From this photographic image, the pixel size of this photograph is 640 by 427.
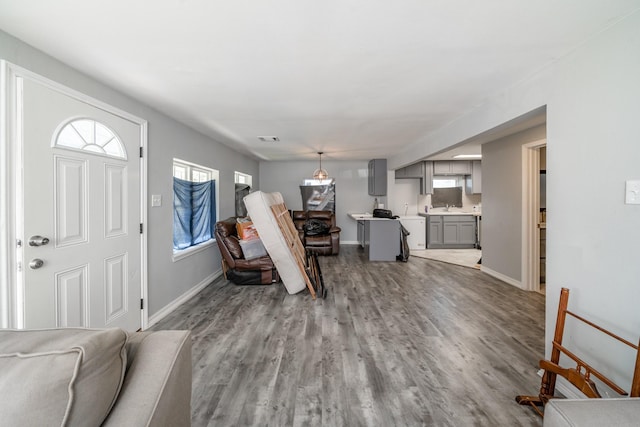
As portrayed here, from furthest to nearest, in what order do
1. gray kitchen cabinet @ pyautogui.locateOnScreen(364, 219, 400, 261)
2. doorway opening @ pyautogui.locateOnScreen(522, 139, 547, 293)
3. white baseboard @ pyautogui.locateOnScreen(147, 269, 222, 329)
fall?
gray kitchen cabinet @ pyautogui.locateOnScreen(364, 219, 400, 261), doorway opening @ pyautogui.locateOnScreen(522, 139, 547, 293), white baseboard @ pyautogui.locateOnScreen(147, 269, 222, 329)

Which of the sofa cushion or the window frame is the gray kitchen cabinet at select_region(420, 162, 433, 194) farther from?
the sofa cushion

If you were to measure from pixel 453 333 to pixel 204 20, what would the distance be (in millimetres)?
3173

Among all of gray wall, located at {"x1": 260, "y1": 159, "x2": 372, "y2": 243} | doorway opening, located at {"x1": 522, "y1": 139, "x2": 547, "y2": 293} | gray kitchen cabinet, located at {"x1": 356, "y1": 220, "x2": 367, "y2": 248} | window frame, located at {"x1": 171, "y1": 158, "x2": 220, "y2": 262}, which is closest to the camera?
window frame, located at {"x1": 171, "y1": 158, "x2": 220, "y2": 262}

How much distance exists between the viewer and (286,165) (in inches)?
298

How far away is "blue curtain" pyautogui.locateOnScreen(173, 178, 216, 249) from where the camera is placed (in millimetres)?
3562

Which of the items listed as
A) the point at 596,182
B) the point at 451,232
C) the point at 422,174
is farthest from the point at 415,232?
the point at 596,182

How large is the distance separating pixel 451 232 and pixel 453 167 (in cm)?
166

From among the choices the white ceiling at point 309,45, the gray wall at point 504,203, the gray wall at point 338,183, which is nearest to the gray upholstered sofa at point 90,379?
the white ceiling at point 309,45

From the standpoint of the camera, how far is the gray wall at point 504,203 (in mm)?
3959

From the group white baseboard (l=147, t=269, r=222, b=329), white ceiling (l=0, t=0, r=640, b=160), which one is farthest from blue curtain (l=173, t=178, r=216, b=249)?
white ceiling (l=0, t=0, r=640, b=160)

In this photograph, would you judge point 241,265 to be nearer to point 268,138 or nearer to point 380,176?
point 268,138

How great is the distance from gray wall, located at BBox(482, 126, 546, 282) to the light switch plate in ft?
8.70

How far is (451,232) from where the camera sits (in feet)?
22.6

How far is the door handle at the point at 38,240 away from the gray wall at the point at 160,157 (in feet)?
3.40
